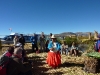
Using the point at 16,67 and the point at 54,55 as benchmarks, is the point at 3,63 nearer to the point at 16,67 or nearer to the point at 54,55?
the point at 16,67

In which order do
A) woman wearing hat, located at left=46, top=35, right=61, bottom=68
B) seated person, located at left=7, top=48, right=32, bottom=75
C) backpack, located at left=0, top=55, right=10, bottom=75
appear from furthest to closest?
1. woman wearing hat, located at left=46, top=35, right=61, bottom=68
2. seated person, located at left=7, top=48, right=32, bottom=75
3. backpack, located at left=0, top=55, right=10, bottom=75

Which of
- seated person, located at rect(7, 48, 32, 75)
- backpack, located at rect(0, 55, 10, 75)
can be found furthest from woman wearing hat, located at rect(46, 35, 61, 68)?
backpack, located at rect(0, 55, 10, 75)

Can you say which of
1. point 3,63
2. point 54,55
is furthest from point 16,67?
point 54,55

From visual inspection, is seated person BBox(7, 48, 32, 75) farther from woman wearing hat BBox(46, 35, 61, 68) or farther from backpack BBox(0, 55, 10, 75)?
woman wearing hat BBox(46, 35, 61, 68)

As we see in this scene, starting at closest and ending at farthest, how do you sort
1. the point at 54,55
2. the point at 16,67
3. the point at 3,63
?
the point at 3,63 < the point at 16,67 < the point at 54,55

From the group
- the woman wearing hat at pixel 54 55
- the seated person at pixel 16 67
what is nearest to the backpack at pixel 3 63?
the seated person at pixel 16 67

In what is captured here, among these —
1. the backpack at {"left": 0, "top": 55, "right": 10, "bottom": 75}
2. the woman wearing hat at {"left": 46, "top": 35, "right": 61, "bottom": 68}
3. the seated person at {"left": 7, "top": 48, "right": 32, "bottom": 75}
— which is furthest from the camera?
Answer: the woman wearing hat at {"left": 46, "top": 35, "right": 61, "bottom": 68}

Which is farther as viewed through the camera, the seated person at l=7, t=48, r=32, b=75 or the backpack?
the seated person at l=7, t=48, r=32, b=75

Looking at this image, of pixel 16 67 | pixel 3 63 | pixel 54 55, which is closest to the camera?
pixel 3 63

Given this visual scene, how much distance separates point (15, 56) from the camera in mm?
5570

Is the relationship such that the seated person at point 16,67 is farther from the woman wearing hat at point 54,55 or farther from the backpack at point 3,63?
Result: the woman wearing hat at point 54,55

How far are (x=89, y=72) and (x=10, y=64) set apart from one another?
146 inches

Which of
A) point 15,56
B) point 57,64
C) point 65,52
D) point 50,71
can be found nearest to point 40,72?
point 50,71

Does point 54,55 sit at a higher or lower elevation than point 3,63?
lower
